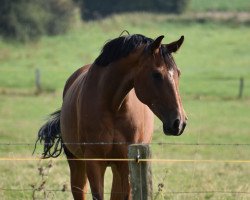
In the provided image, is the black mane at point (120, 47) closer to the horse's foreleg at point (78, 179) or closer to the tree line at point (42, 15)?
the horse's foreleg at point (78, 179)

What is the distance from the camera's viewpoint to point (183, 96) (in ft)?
111

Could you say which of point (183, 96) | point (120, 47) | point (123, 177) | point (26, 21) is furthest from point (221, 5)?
point (123, 177)

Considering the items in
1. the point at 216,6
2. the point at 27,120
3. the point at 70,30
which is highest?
the point at 216,6

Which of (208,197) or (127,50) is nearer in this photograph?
(127,50)

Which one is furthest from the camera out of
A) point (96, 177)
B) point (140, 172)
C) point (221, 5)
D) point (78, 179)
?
point (221, 5)

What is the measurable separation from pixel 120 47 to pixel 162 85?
2.88 ft

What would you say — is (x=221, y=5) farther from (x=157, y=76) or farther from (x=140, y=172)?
(x=140, y=172)

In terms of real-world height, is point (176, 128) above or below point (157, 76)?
below

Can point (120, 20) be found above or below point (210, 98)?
above

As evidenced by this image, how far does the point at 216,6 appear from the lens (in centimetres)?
7419

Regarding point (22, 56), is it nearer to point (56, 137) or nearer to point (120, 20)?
point (120, 20)

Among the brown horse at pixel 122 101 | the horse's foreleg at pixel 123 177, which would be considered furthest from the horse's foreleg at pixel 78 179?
the horse's foreleg at pixel 123 177

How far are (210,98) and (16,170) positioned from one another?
20.4 metres

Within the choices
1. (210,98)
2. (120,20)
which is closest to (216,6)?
(120,20)
